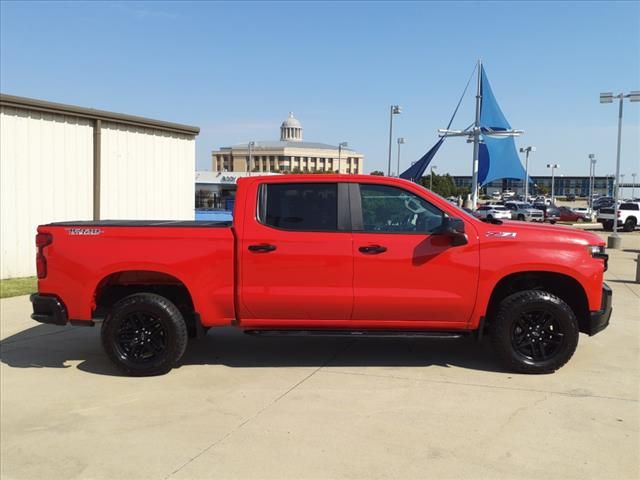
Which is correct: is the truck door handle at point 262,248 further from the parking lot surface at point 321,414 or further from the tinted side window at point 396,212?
the parking lot surface at point 321,414

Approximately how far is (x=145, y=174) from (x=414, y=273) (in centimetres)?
951

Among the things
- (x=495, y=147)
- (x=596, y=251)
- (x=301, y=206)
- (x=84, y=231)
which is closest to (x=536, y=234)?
(x=596, y=251)

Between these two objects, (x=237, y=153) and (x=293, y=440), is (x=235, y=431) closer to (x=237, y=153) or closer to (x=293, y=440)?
(x=293, y=440)

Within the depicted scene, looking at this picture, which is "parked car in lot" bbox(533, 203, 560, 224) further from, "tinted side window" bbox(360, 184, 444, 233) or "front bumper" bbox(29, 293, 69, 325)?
"front bumper" bbox(29, 293, 69, 325)

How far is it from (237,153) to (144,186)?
122 meters

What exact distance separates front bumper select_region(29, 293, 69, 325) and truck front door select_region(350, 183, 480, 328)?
106 inches

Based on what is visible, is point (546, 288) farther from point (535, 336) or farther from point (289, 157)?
point (289, 157)

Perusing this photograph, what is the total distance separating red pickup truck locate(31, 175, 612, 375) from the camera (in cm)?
509

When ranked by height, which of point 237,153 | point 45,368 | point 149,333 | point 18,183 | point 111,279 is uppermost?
point 237,153

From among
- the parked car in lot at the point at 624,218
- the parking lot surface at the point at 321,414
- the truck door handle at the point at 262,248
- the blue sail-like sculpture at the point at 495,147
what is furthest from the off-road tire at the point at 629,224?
the truck door handle at the point at 262,248

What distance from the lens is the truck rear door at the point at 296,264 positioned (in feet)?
16.8

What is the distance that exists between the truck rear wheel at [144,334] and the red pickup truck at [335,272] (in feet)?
0.03

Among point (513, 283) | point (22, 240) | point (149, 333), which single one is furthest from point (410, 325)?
point (22, 240)

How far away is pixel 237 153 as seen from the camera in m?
132
